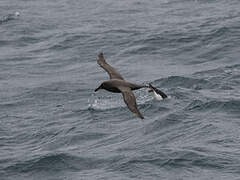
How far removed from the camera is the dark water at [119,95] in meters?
21.2

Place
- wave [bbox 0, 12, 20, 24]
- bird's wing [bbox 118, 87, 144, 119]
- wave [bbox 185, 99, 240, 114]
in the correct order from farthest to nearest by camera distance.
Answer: wave [bbox 0, 12, 20, 24] → wave [bbox 185, 99, 240, 114] → bird's wing [bbox 118, 87, 144, 119]

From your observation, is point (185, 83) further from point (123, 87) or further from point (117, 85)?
point (123, 87)

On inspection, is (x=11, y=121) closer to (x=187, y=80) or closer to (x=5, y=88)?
(x=5, y=88)

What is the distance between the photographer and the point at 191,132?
74.8 ft

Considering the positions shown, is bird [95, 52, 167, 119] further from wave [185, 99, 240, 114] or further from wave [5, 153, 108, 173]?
wave [185, 99, 240, 114]

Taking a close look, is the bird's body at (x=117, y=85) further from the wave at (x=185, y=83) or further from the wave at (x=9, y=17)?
the wave at (x=9, y=17)

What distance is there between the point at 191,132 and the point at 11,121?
6.93 metres

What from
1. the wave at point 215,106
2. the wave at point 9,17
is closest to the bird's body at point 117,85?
the wave at point 215,106

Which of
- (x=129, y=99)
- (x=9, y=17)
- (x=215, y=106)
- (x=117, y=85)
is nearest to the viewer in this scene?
(x=129, y=99)

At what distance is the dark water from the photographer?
21.2m

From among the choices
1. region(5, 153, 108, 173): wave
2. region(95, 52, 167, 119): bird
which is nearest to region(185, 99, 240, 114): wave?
region(5, 153, 108, 173): wave

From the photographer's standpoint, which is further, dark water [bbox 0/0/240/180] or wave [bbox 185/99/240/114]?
wave [bbox 185/99/240/114]

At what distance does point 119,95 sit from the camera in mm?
27703

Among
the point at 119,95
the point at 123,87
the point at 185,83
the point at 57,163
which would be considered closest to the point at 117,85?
the point at 123,87
